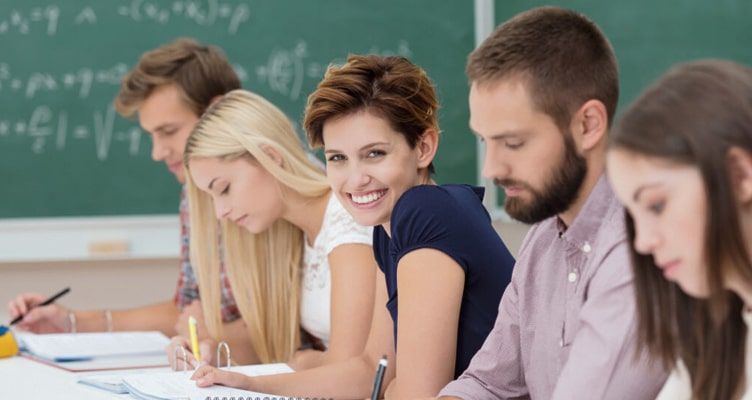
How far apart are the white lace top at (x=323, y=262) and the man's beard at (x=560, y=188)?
2.72ft

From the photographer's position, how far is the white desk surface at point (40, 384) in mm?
1966

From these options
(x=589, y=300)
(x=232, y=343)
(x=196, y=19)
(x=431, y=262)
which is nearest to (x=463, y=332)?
(x=431, y=262)

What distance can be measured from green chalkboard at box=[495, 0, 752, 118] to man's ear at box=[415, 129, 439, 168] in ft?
1.59

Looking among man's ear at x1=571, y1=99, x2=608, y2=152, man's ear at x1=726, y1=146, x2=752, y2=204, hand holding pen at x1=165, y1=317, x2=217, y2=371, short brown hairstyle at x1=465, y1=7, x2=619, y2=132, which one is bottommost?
hand holding pen at x1=165, y1=317, x2=217, y2=371

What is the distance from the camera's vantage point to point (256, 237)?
2.57 m

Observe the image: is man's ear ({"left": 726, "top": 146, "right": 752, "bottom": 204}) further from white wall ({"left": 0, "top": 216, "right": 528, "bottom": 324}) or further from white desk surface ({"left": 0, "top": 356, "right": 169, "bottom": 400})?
white wall ({"left": 0, "top": 216, "right": 528, "bottom": 324})

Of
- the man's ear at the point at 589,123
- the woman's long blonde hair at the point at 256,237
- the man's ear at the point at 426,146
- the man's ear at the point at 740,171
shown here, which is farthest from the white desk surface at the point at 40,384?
the man's ear at the point at 740,171

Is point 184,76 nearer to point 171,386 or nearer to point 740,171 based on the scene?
point 171,386

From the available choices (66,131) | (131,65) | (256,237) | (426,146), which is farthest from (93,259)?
(426,146)

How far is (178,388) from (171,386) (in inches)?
1.1

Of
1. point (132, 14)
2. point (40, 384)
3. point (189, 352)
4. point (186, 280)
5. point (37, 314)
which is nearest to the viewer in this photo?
point (40, 384)

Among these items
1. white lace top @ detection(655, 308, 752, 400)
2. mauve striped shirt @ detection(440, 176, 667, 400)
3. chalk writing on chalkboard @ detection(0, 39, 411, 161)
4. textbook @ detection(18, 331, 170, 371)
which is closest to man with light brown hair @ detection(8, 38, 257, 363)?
textbook @ detection(18, 331, 170, 371)

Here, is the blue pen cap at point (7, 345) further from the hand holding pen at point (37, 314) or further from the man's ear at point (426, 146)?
the man's ear at point (426, 146)

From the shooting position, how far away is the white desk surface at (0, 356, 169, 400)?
77.4 inches
